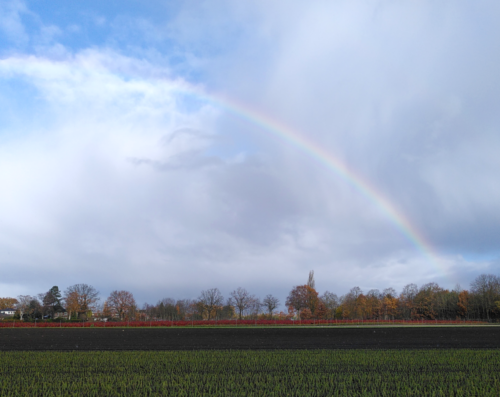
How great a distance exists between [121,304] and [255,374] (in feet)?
500

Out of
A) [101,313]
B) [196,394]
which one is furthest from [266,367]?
[101,313]

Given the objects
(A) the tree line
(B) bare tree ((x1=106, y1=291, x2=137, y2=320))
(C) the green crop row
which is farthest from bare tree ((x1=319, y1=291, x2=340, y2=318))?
(C) the green crop row

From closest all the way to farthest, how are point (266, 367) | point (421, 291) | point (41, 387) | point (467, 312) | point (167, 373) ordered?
point (41, 387) → point (167, 373) → point (266, 367) → point (467, 312) → point (421, 291)

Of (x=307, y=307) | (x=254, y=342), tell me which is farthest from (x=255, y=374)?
(x=307, y=307)

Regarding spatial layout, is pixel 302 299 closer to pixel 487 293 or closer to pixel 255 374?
pixel 487 293

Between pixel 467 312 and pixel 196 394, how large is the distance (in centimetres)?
15995

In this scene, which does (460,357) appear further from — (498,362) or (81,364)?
(81,364)

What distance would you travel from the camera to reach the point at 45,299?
6476 inches

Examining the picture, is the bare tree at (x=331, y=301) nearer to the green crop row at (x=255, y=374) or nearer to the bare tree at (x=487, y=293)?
the bare tree at (x=487, y=293)

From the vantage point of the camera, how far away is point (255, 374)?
18312 mm

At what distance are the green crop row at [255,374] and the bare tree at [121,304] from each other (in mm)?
139948

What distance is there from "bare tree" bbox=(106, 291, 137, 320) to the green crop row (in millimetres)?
139948

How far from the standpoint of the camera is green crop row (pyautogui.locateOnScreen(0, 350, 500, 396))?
15156 mm

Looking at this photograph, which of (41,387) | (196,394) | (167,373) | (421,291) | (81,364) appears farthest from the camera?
(421,291)
